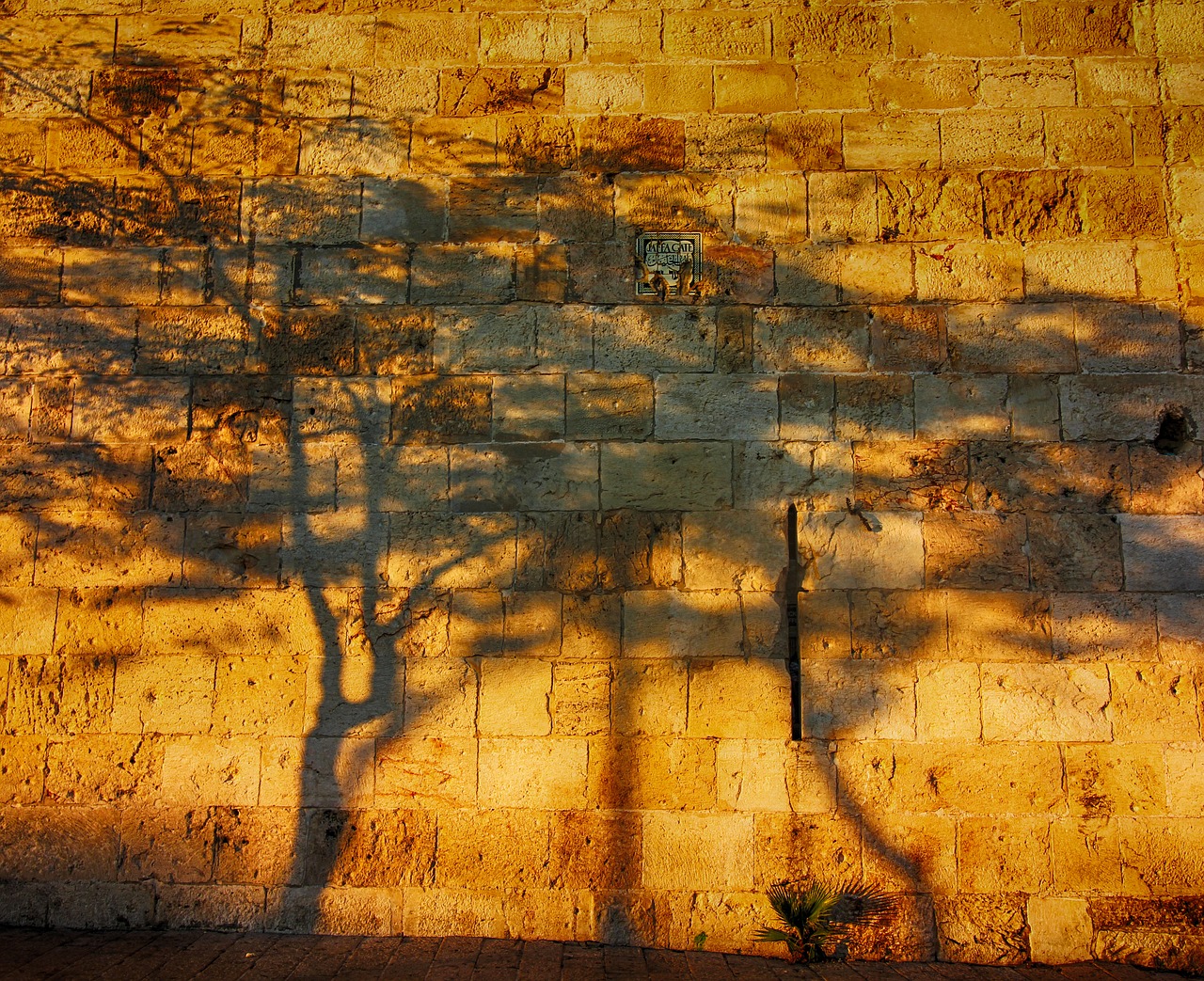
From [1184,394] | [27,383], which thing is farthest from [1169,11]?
[27,383]

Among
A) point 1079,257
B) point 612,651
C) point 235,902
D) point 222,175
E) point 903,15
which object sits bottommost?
point 235,902

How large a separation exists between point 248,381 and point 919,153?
4.32 metres

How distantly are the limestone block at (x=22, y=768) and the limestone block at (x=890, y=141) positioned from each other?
5915mm

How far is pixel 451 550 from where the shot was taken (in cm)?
419

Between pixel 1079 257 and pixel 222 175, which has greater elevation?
pixel 222 175

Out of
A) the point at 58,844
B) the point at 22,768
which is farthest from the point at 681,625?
the point at 22,768

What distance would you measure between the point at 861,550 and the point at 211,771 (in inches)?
155

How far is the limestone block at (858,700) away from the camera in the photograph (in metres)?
4.03

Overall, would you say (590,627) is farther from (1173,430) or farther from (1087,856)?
(1173,430)

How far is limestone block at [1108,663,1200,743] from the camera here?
4.00 meters

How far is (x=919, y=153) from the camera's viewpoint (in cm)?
438

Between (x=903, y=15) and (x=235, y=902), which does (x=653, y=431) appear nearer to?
(x=903, y=15)

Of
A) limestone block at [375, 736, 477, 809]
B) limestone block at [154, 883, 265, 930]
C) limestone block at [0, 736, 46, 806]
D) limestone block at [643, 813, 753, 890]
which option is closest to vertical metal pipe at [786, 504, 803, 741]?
limestone block at [643, 813, 753, 890]

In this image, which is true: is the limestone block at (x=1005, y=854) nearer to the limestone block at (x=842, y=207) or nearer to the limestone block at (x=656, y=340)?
the limestone block at (x=656, y=340)
